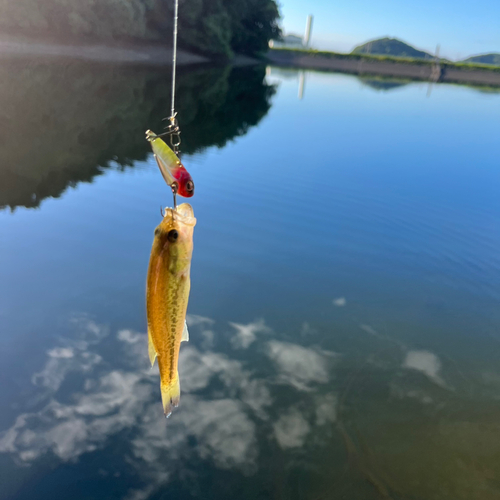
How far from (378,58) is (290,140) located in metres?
104

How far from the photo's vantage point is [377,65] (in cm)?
11781

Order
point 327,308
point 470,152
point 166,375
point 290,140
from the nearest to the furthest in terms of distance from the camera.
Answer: point 166,375 → point 327,308 → point 290,140 → point 470,152

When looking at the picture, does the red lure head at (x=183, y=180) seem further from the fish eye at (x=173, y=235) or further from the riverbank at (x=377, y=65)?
the riverbank at (x=377, y=65)

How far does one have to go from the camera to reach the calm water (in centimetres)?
→ 646

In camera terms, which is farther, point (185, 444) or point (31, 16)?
point (31, 16)

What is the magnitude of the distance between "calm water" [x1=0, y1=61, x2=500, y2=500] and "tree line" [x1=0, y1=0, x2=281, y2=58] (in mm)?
36427

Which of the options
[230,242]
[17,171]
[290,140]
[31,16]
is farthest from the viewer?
[31,16]

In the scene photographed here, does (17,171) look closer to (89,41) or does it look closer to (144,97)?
(144,97)

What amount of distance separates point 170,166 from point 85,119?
25125 millimetres

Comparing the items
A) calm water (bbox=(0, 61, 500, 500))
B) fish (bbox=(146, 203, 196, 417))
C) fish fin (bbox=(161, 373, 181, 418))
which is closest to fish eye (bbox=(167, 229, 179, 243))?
fish (bbox=(146, 203, 196, 417))

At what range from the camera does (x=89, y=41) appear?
5597 centimetres

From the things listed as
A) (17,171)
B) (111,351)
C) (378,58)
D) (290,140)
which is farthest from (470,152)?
(378,58)

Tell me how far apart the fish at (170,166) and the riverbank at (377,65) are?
11853cm

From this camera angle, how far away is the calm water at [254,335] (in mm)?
6465
